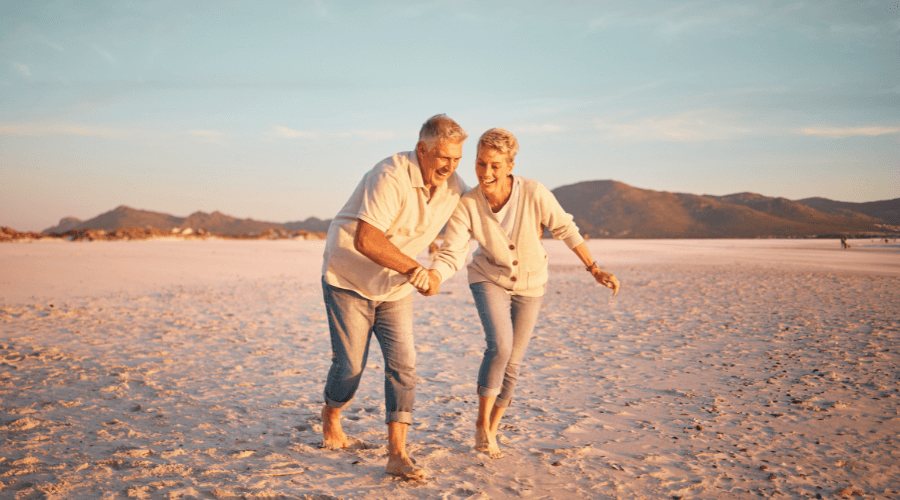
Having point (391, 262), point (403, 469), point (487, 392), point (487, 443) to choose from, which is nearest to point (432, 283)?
point (391, 262)

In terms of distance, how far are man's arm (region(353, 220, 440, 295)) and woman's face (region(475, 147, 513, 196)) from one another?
791 millimetres

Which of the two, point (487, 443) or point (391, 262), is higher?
point (391, 262)

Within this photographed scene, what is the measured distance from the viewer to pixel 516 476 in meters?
3.27

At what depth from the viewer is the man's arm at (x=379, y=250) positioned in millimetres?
3018

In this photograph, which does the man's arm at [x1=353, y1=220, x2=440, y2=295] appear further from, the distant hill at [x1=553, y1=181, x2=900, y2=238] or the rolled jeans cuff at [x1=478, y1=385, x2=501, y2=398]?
the distant hill at [x1=553, y1=181, x2=900, y2=238]

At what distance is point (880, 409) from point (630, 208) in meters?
203

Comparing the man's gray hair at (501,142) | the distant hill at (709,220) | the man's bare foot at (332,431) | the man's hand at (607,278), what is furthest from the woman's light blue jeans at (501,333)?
the distant hill at (709,220)

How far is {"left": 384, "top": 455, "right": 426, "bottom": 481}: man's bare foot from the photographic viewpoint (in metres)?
3.15

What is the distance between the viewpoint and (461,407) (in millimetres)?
4750

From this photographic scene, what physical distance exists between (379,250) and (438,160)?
0.62m

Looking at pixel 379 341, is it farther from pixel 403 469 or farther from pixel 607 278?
pixel 607 278

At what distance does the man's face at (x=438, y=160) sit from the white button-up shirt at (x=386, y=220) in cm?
4

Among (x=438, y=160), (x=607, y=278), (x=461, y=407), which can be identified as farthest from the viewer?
(x=461, y=407)

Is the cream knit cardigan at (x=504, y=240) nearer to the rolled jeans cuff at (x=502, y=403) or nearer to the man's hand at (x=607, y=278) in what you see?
the man's hand at (x=607, y=278)
